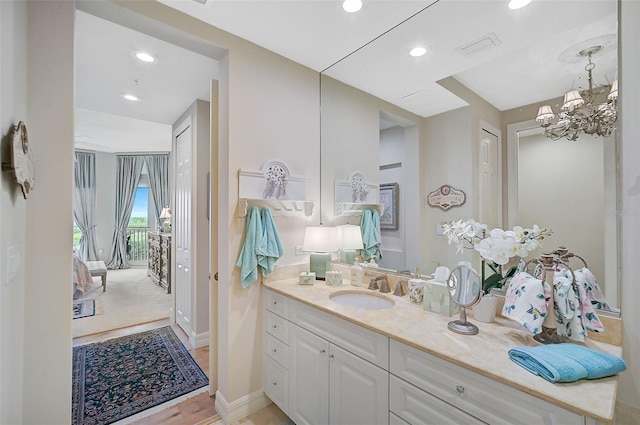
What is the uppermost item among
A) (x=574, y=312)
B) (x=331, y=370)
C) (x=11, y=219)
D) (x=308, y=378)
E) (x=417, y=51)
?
(x=417, y=51)

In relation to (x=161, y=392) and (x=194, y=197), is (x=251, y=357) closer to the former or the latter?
(x=161, y=392)

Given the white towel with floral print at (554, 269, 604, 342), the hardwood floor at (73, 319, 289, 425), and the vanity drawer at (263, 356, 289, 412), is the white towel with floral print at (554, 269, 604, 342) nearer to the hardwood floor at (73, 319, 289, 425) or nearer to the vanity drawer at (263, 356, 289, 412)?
the vanity drawer at (263, 356, 289, 412)

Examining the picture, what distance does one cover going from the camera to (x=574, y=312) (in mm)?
1051

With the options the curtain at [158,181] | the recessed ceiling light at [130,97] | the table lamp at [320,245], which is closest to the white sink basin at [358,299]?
the table lamp at [320,245]

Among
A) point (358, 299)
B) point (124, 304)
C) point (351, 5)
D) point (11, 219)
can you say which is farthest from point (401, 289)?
point (124, 304)

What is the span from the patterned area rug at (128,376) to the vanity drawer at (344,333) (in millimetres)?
1331

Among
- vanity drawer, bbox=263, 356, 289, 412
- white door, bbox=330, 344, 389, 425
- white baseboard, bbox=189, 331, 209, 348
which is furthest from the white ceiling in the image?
white baseboard, bbox=189, 331, 209, 348

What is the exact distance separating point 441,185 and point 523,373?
1.11 metres

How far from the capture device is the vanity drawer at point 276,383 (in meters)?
1.82

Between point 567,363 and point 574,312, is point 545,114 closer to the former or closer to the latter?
point 574,312

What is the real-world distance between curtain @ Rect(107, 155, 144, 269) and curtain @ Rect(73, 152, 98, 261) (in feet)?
1.38

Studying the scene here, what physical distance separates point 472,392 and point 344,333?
0.64 m

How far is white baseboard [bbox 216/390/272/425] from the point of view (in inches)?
74.9

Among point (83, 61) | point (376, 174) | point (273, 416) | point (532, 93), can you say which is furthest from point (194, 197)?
point (532, 93)
